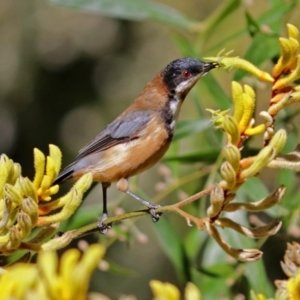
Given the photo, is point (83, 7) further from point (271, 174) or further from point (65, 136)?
point (65, 136)

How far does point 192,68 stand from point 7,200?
1274 millimetres

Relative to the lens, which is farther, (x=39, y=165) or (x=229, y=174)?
(x=39, y=165)

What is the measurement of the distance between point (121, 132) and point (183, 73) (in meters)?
0.38

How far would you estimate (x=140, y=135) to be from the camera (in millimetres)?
2594

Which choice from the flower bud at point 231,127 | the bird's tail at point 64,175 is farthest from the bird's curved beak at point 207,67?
the flower bud at point 231,127

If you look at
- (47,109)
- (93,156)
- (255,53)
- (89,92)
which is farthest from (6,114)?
(255,53)

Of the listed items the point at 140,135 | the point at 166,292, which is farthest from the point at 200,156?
the point at 166,292

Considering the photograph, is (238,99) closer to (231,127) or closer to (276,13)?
(231,127)

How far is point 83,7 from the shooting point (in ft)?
7.72

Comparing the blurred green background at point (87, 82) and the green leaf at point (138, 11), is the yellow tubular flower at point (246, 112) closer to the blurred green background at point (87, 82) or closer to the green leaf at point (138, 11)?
the green leaf at point (138, 11)

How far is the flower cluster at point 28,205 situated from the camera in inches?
45.8

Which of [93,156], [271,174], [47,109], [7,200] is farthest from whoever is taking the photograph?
[47,109]

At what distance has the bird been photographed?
7.81 feet

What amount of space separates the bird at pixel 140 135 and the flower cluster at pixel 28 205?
2.93 feet
